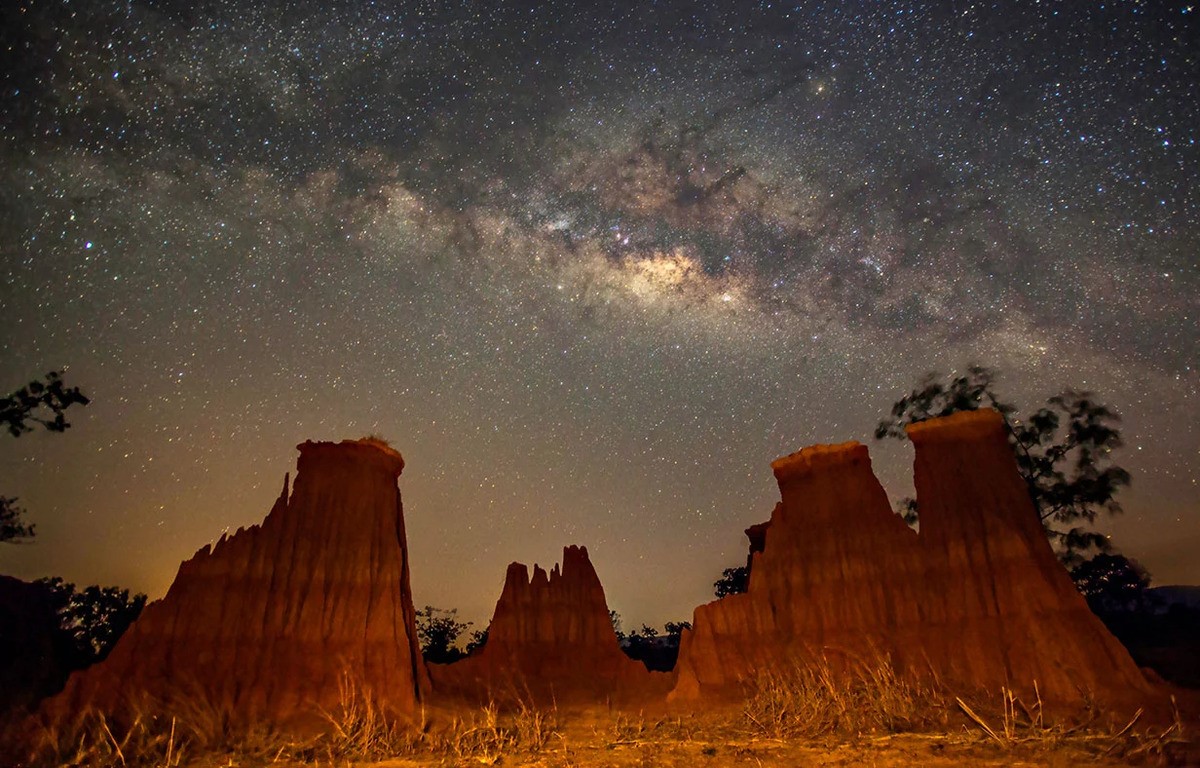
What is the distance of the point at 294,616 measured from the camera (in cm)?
2498

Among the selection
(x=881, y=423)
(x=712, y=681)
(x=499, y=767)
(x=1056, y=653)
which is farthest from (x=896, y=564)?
(x=499, y=767)

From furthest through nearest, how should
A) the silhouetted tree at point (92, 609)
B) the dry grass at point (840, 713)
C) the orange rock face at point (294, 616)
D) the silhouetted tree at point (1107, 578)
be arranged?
1. the silhouetted tree at point (92, 609)
2. the silhouetted tree at point (1107, 578)
3. the orange rock face at point (294, 616)
4. the dry grass at point (840, 713)

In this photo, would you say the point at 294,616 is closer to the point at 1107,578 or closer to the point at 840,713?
the point at 840,713

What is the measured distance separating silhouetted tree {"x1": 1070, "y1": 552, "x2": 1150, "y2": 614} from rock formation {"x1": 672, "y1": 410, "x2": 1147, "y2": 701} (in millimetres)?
10255

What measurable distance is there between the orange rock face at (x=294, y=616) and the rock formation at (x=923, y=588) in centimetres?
1452

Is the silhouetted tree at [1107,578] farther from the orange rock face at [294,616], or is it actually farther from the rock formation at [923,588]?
the orange rock face at [294,616]

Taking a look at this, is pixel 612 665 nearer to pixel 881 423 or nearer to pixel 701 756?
pixel 881 423

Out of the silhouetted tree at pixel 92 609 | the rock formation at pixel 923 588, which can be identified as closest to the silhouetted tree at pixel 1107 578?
the rock formation at pixel 923 588

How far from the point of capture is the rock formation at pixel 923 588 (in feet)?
71.4

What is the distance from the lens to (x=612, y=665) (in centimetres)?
4169

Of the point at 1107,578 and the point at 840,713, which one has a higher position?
the point at 1107,578

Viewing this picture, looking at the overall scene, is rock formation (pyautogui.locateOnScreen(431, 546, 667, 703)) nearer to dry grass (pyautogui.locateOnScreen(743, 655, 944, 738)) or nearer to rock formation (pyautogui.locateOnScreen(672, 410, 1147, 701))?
rock formation (pyautogui.locateOnScreen(672, 410, 1147, 701))

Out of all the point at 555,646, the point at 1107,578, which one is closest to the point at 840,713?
the point at 555,646

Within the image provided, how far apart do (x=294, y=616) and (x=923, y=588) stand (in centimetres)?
2490
